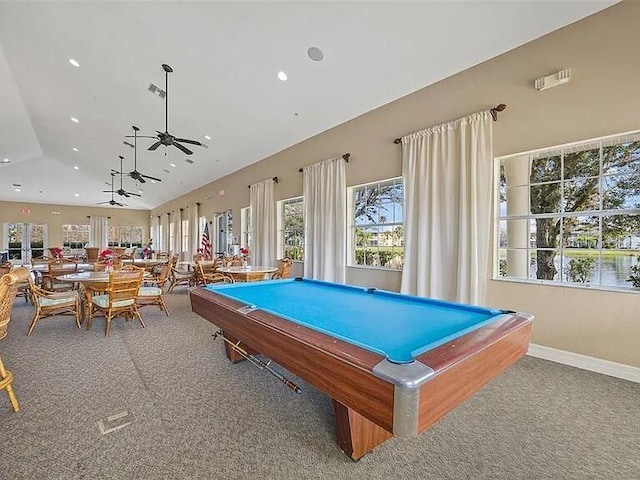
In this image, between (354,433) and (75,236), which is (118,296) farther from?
(75,236)

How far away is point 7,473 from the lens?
1.62 metres

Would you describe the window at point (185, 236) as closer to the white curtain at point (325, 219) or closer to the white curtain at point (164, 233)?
the white curtain at point (164, 233)

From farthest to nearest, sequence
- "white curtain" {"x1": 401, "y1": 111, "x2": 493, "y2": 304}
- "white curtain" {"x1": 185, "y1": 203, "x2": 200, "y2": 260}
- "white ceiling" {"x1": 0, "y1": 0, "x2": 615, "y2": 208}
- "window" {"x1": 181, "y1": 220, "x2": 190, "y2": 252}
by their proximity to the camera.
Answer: "window" {"x1": 181, "y1": 220, "x2": 190, "y2": 252} < "white curtain" {"x1": 185, "y1": 203, "x2": 200, "y2": 260} < "white curtain" {"x1": 401, "y1": 111, "x2": 493, "y2": 304} < "white ceiling" {"x1": 0, "y1": 0, "x2": 615, "y2": 208}

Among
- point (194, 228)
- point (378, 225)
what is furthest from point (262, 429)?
point (194, 228)

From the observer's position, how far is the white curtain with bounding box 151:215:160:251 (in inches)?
645

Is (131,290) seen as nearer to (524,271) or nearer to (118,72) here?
(118,72)

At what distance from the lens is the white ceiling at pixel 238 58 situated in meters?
3.21

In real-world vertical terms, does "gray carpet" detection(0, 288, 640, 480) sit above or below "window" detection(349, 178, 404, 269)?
below

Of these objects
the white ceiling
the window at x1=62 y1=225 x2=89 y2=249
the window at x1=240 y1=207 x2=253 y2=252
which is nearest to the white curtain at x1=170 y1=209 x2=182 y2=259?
the window at x1=240 y1=207 x2=253 y2=252

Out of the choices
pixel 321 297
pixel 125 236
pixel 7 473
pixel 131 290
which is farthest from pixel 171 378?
pixel 125 236

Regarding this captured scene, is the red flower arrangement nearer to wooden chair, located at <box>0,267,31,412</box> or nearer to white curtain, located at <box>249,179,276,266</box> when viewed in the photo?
white curtain, located at <box>249,179,276,266</box>

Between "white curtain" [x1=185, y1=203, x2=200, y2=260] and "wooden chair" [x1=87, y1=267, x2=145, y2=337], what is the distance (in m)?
7.34

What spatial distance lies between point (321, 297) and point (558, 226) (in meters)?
2.73

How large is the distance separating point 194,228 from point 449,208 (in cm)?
996
